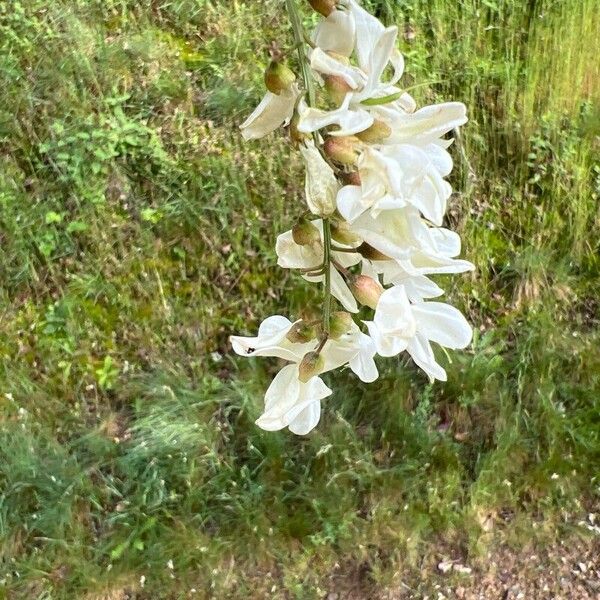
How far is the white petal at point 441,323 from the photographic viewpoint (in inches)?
25.7

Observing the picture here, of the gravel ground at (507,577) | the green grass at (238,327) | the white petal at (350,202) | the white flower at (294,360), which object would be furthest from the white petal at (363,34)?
the gravel ground at (507,577)

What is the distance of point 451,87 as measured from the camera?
6.15ft

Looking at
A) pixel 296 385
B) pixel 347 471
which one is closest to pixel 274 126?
pixel 296 385

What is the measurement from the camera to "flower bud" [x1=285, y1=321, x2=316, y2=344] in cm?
63

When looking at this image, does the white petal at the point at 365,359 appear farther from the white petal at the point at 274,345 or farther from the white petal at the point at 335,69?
the white petal at the point at 335,69

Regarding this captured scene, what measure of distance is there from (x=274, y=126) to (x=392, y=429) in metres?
1.34

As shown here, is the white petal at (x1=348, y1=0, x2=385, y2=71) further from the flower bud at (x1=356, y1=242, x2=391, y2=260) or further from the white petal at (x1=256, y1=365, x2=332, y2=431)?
the white petal at (x1=256, y1=365, x2=332, y2=431)

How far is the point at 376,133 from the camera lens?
0.51m

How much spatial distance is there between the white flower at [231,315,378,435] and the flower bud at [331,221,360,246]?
0.28ft

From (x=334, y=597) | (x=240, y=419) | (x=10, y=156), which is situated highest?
(x=10, y=156)

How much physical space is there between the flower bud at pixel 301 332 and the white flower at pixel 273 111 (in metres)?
0.16

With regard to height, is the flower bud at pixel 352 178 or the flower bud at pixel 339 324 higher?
the flower bud at pixel 352 178

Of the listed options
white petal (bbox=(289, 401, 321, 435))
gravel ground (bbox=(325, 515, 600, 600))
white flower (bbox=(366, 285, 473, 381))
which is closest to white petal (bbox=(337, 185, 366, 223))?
white flower (bbox=(366, 285, 473, 381))

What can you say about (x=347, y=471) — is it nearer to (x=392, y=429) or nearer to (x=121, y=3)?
(x=392, y=429)
